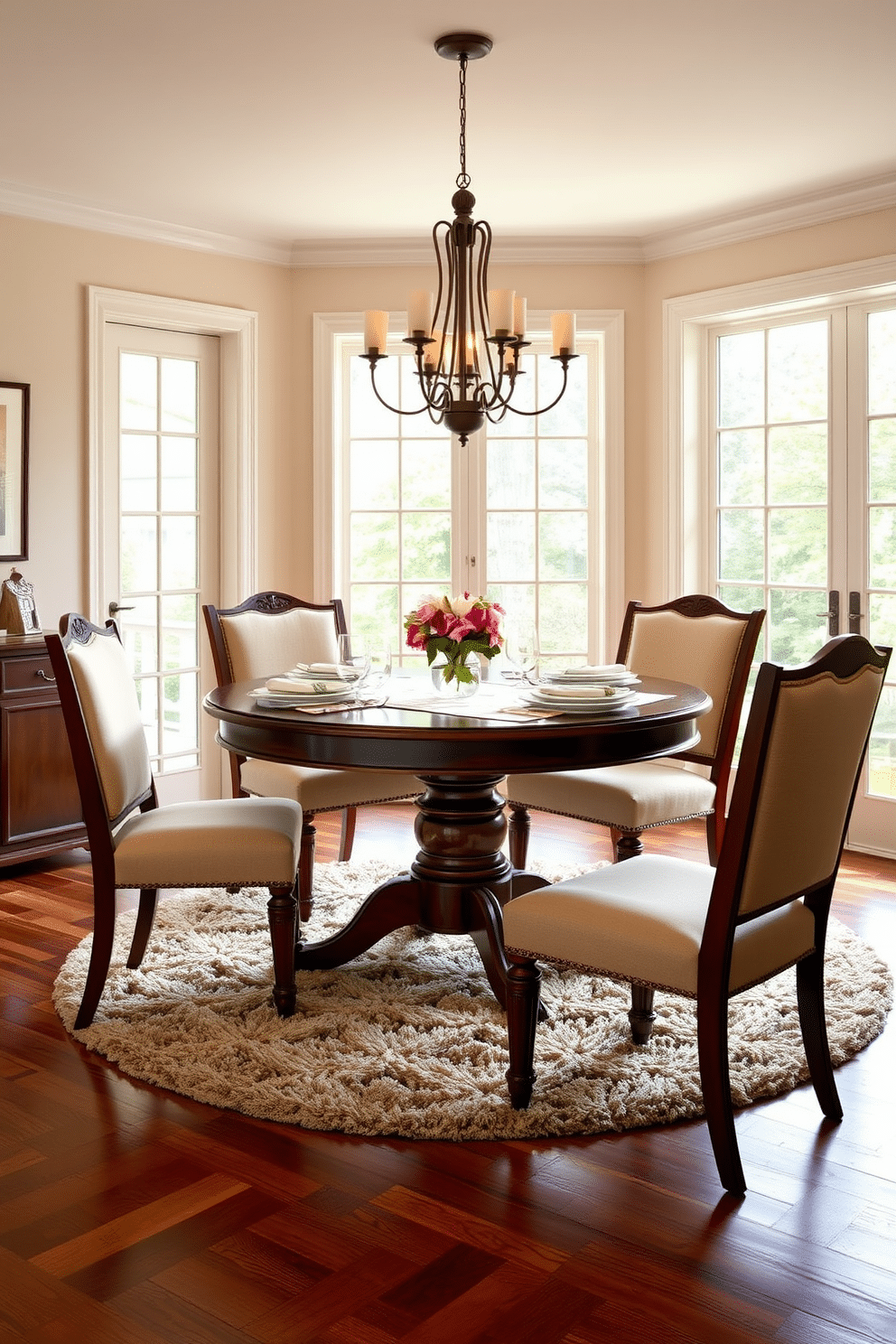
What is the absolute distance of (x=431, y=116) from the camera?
3941mm

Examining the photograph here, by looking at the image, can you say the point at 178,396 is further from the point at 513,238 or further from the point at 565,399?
the point at 565,399

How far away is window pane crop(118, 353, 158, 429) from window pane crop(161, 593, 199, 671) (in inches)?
30.6

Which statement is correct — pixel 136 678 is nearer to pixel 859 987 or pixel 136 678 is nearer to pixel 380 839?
pixel 380 839

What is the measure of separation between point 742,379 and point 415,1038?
357 cm

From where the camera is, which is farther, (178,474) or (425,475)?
(425,475)

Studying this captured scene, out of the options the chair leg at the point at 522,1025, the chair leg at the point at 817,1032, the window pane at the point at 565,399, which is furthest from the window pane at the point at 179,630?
the chair leg at the point at 817,1032

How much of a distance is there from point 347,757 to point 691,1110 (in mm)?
1051

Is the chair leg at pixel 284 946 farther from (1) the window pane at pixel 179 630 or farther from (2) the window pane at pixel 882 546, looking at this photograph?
(2) the window pane at pixel 882 546

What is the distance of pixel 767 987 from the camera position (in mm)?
3273

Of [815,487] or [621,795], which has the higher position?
[815,487]

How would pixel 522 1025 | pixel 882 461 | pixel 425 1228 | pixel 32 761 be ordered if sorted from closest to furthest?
pixel 425 1228 < pixel 522 1025 < pixel 32 761 < pixel 882 461

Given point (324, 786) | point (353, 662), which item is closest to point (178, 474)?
point (324, 786)

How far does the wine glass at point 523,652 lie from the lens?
3195 millimetres

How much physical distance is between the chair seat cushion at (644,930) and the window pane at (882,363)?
A: 285 centimetres
